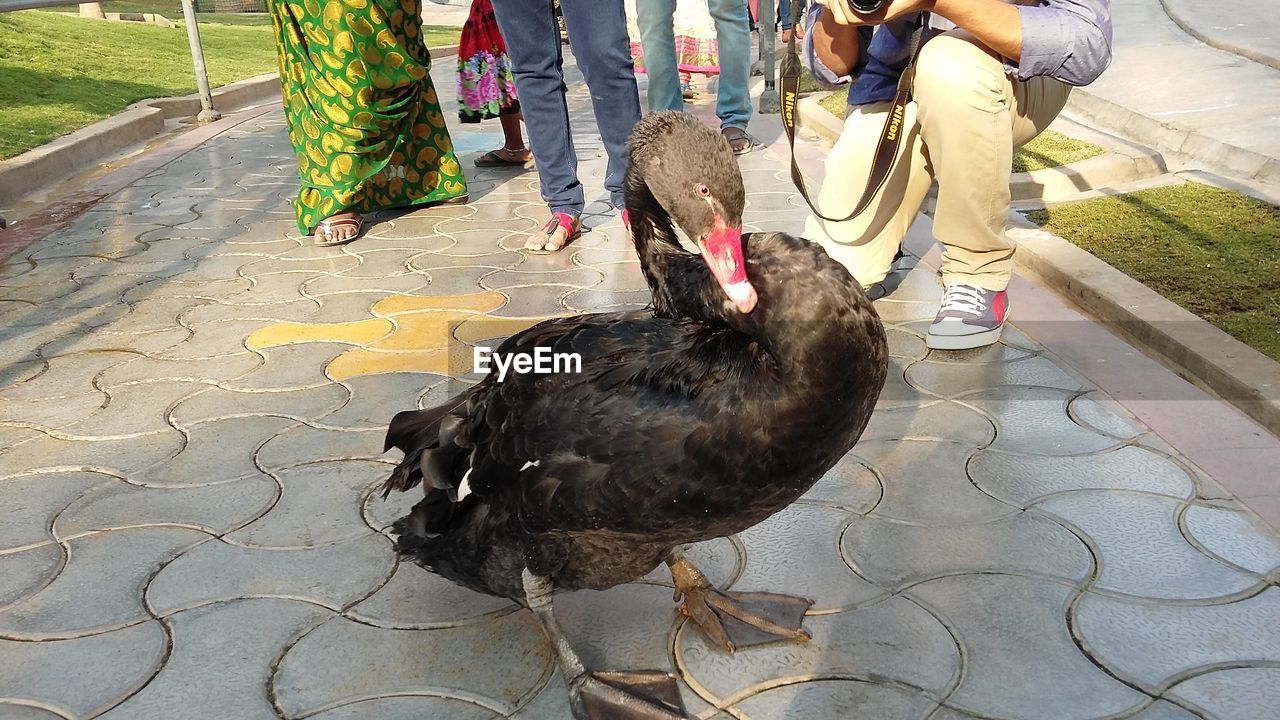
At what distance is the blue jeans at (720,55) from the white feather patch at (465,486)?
4.21 metres

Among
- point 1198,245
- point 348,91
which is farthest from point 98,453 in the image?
point 1198,245

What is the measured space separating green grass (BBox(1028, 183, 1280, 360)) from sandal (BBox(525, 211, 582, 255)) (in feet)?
7.13

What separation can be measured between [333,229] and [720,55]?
3.06 metres

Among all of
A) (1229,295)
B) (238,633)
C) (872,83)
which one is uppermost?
(872,83)

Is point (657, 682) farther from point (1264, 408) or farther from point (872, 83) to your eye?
point (872, 83)

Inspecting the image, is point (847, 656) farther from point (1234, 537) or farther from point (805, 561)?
point (1234, 537)

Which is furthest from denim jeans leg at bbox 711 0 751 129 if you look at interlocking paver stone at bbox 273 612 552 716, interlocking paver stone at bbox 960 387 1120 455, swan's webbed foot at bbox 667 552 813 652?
interlocking paver stone at bbox 273 612 552 716

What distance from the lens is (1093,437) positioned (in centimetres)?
279

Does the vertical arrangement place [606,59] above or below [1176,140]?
above

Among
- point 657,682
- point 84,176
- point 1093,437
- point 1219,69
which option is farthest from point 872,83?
point 1219,69

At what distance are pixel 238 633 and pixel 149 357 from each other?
1.80m

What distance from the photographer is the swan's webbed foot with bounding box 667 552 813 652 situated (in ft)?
6.68

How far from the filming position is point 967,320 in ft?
11.1

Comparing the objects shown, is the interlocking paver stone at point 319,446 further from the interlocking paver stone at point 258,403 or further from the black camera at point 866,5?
the black camera at point 866,5
